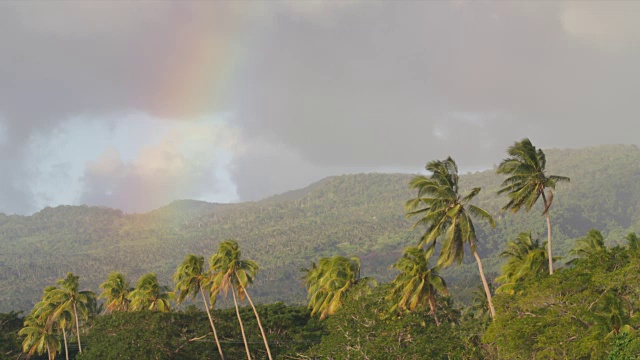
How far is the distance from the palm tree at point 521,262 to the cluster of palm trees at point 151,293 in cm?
2927

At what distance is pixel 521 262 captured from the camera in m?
74.8

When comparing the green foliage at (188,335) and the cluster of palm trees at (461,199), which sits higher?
the cluster of palm trees at (461,199)

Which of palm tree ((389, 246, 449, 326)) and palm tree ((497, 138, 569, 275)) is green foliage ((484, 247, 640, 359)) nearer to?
palm tree ((497, 138, 569, 275))

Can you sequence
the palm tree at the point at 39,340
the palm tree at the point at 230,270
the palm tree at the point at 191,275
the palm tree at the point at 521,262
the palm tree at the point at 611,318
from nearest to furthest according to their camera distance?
the palm tree at the point at 611,318 < the palm tree at the point at 521,262 < the palm tree at the point at 230,270 < the palm tree at the point at 191,275 < the palm tree at the point at 39,340

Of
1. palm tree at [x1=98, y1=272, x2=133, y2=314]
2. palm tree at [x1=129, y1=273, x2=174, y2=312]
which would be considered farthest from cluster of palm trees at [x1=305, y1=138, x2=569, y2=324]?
palm tree at [x1=98, y1=272, x2=133, y2=314]

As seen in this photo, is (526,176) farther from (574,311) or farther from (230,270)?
(230,270)

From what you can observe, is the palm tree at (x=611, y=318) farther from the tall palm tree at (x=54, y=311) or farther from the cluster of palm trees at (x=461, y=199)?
the tall palm tree at (x=54, y=311)

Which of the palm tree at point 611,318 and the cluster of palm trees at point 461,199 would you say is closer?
the palm tree at point 611,318

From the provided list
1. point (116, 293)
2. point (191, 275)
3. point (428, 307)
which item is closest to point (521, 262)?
point (428, 307)

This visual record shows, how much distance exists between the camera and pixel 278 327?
100062 mm

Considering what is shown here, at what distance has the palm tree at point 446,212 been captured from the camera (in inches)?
2344

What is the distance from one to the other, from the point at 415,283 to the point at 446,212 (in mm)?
14316

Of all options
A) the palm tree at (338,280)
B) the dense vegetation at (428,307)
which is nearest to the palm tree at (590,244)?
the dense vegetation at (428,307)

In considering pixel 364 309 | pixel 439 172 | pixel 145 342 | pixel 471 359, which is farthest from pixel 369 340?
pixel 145 342
